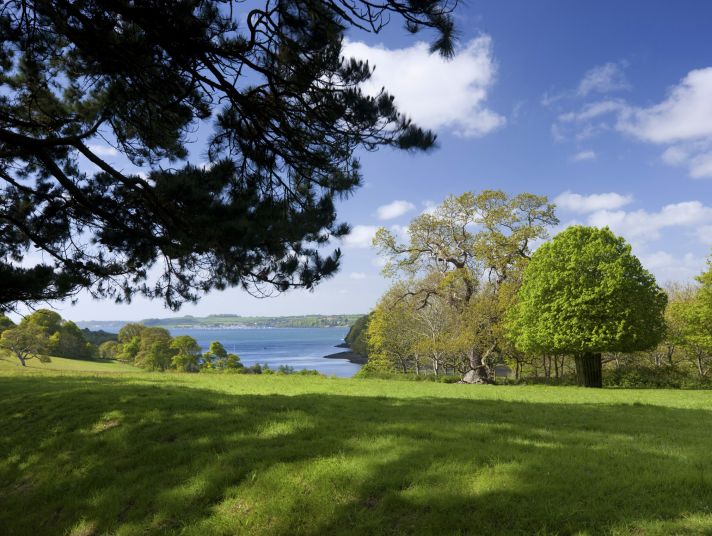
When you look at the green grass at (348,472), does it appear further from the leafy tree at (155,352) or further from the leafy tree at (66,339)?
the leafy tree at (66,339)

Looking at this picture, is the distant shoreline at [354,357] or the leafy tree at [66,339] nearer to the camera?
the leafy tree at [66,339]

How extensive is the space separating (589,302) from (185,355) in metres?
39.0

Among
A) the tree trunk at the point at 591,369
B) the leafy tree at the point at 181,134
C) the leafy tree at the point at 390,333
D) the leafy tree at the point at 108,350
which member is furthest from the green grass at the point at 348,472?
the leafy tree at the point at 108,350

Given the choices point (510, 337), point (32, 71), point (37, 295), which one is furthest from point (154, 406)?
point (510, 337)

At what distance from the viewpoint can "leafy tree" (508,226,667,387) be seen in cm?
1869

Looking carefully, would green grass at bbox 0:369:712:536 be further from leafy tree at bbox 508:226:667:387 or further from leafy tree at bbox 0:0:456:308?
leafy tree at bbox 508:226:667:387

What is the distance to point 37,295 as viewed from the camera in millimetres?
7414

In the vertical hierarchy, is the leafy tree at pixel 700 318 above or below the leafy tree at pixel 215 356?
above

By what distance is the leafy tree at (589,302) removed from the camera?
1869 centimetres

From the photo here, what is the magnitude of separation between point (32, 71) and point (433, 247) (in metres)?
21.1

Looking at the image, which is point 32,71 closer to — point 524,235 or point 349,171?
point 349,171

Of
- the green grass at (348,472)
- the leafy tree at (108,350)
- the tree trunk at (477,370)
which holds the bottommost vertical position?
the leafy tree at (108,350)

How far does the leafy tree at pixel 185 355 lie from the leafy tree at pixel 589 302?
35.3 meters

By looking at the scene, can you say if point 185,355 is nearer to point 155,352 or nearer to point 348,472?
point 155,352
